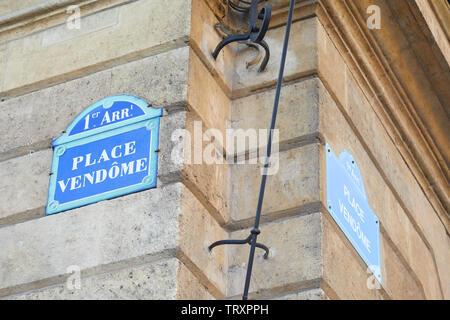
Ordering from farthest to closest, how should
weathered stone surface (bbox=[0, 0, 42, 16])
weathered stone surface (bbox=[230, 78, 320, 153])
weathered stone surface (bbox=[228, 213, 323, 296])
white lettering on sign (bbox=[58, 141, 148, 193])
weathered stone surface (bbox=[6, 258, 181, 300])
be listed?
weathered stone surface (bbox=[0, 0, 42, 16]) < weathered stone surface (bbox=[230, 78, 320, 153]) < white lettering on sign (bbox=[58, 141, 148, 193]) < weathered stone surface (bbox=[228, 213, 323, 296]) < weathered stone surface (bbox=[6, 258, 181, 300])

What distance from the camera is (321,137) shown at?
5547 millimetres

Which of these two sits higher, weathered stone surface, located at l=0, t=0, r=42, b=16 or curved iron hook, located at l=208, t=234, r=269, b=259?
weathered stone surface, located at l=0, t=0, r=42, b=16

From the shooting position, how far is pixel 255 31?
5676 mm

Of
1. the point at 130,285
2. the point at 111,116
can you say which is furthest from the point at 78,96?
the point at 130,285

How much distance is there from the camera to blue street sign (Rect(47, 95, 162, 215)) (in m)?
5.21

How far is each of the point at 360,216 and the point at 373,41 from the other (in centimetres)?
129

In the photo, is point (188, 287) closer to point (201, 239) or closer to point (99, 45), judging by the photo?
point (201, 239)

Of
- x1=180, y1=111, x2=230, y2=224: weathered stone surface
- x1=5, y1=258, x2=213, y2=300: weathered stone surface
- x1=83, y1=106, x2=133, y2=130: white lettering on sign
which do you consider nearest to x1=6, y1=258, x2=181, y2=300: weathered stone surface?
x1=5, y1=258, x2=213, y2=300: weathered stone surface

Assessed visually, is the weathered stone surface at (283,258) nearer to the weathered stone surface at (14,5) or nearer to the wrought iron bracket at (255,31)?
the wrought iron bracket at (255,31)

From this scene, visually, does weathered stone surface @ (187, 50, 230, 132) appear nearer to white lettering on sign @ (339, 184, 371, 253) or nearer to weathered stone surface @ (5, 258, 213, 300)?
white lettering on sign @ (339, 184, 371, 253)

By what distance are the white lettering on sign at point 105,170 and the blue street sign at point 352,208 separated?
0.97 meters

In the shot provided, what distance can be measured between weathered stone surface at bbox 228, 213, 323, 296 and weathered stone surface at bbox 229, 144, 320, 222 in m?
0.10

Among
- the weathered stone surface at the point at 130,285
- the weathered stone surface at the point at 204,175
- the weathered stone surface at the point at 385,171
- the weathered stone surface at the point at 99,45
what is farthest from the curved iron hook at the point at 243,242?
the weathered stone surface at the point at 99,45
